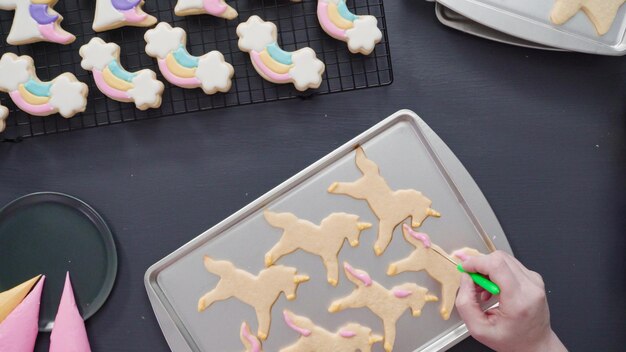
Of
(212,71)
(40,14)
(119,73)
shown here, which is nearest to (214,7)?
(212,71)

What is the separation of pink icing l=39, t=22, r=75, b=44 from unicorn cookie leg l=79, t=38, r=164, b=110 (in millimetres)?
43

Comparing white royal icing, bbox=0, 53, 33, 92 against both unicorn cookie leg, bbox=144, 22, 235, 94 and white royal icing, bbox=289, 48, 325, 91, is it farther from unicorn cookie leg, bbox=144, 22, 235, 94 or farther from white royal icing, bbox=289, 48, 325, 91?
white royal icing, bbox=289, 48, 325, 91

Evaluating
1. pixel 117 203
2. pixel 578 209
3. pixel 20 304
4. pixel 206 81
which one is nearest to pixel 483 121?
pixel 578 209

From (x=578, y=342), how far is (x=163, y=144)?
93cm

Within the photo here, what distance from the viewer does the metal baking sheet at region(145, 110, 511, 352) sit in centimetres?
115

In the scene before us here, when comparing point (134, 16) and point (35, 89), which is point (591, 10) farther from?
point (35, 89)

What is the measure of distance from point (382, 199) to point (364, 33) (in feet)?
1.04

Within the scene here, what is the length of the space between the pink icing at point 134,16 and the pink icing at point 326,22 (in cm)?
33

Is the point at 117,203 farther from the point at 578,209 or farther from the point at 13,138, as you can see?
the point at 578,209

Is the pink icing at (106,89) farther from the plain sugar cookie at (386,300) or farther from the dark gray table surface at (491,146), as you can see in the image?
the plain sugar cookie at (386,300)

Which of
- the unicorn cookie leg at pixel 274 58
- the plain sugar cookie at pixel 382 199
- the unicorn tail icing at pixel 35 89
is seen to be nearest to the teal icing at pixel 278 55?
the unicorn cookie leg at pixel 274 58

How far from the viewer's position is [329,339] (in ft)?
3.75

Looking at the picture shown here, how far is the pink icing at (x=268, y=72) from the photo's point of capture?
44.6 inches

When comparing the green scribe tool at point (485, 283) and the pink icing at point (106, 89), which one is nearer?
the green scribe tool at point (485, 283)
